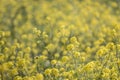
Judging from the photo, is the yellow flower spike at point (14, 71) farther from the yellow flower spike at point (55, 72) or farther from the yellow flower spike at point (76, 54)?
the yellow flower spike at point (76, 54)

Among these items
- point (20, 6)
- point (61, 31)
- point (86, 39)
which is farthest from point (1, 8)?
point (61, 31)

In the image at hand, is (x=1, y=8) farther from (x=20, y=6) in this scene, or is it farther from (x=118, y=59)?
(x=118, y=59)

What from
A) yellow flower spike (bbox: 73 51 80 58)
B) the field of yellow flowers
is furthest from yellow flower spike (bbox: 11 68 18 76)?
yellow flower spike (bbox: 73 51 80 58)

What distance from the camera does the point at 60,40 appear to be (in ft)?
30.5

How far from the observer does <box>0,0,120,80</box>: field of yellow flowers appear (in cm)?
664

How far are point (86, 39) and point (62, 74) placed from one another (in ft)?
11.0

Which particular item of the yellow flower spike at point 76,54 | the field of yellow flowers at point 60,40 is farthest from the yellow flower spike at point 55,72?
the yellow flower spike at point 76,54

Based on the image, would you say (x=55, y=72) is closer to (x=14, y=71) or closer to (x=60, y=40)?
(x=14, y=71)

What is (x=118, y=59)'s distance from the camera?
6.71m

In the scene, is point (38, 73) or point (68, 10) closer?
point (38, 73)

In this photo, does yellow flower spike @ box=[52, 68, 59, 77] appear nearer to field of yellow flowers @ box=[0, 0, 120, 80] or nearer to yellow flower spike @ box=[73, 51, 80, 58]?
field of yellow flowers @ box=[0, 0, 120, 80]

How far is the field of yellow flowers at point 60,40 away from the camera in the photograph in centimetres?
664

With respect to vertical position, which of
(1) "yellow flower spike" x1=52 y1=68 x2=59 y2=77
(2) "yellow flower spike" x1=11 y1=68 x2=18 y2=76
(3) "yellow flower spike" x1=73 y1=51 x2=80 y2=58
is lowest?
(1) "yellow flower spike" x1=52 y1=68 x2=59 y2=77

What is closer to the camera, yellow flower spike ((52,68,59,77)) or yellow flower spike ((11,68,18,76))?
yellow flower spike ((52,68,59,77))
